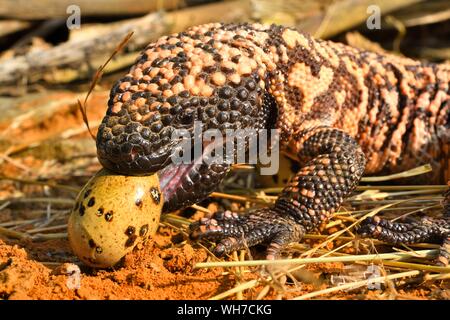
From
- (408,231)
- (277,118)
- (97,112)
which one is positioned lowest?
(408,231)

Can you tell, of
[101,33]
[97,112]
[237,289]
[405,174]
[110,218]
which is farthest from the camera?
[101,33]

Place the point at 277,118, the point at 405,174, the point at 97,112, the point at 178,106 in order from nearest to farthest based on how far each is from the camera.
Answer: the point at 178,106 < the point at 277,118 < the point at 405,174 < the point at 97,112

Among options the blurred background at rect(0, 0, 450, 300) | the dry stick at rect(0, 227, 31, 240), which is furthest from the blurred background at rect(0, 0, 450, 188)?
the dry stick at rect(0, 227, 31, 240)

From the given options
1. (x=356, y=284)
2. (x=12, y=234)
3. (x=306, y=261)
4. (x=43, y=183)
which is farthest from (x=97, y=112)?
(x=356, y=284)

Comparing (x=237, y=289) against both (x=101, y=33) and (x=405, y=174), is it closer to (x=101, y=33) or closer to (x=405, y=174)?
(x=405, y=174)

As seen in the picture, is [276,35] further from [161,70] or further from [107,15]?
[107,15]

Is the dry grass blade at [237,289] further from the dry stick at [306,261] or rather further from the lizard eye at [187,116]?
the lizard eye at [187,116]

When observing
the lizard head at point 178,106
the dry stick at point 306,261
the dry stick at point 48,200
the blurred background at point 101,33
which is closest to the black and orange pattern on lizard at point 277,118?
the lizard head at point 178,106
